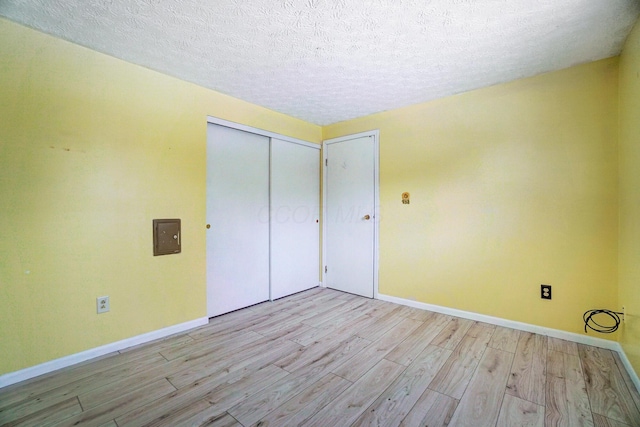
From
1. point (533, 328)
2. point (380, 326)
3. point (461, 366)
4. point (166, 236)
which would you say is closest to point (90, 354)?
point (166, 236)

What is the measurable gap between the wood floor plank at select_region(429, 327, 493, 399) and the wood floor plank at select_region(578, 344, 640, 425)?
22.7 inches

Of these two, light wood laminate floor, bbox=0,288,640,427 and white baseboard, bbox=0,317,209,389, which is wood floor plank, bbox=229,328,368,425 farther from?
white baseboard, bbox=0,317,209,389

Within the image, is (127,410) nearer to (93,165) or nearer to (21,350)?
(21,350)

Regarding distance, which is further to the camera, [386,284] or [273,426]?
[386,284]

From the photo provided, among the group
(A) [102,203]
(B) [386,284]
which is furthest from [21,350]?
(B) [386,284]

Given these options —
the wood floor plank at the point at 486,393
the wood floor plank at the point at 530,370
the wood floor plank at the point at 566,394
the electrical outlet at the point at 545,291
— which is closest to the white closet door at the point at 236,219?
the wood floor plank at the point at 486,393

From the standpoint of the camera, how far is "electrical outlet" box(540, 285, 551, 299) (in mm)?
2236

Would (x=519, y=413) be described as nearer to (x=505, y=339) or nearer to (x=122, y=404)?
(x=505, y=339)

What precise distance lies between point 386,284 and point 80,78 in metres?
3.33

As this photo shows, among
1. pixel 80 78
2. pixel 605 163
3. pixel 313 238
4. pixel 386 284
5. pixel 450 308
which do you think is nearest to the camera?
pixel 80 78

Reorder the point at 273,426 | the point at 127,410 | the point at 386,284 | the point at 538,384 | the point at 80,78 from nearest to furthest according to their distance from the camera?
the point at 273,426
the point at 127,410
the point at 538,384
the point at 80,78
the point at 386,284

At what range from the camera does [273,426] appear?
4.37 ft

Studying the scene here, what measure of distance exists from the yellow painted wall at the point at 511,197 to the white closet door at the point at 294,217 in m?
1.03

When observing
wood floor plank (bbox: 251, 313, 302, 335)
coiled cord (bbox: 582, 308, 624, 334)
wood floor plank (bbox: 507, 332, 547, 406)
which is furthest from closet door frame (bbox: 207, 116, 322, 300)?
coiled cord (bbox: 582, 308, 624, 334)
